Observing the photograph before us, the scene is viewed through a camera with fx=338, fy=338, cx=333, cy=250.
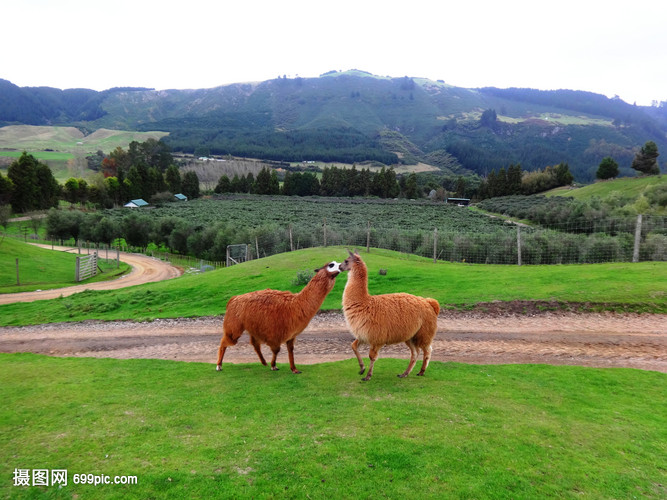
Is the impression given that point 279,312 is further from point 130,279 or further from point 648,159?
point 648,159

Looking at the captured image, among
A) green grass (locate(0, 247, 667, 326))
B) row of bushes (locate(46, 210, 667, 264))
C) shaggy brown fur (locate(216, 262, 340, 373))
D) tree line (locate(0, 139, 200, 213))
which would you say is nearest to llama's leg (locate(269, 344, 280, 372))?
shaggy brown fur (locate(216, 262, 340, 373))

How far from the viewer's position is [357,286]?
8023mm

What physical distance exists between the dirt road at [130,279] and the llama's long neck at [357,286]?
25522 mm

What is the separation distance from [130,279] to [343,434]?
35066mm

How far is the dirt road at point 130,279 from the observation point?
79.7ft

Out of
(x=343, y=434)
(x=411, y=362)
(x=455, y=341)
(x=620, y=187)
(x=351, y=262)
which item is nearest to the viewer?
(x=343, y=434)

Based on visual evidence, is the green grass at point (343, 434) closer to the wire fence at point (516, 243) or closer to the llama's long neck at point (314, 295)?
the llama's long neck at point (314, 295)

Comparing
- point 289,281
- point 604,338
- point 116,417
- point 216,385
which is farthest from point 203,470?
point 289,281

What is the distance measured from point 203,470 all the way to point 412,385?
4581 millimetres

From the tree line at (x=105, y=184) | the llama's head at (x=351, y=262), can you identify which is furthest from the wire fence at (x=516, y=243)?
the tree line at (x=105, y=184)

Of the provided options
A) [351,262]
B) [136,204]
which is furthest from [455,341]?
[136,204]

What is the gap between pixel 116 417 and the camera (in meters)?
5.91

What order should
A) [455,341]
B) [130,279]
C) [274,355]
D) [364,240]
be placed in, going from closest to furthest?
[274,355], [455,341], [130,279], [364,240]

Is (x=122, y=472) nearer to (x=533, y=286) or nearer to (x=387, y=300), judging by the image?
(x=387, y=300)
